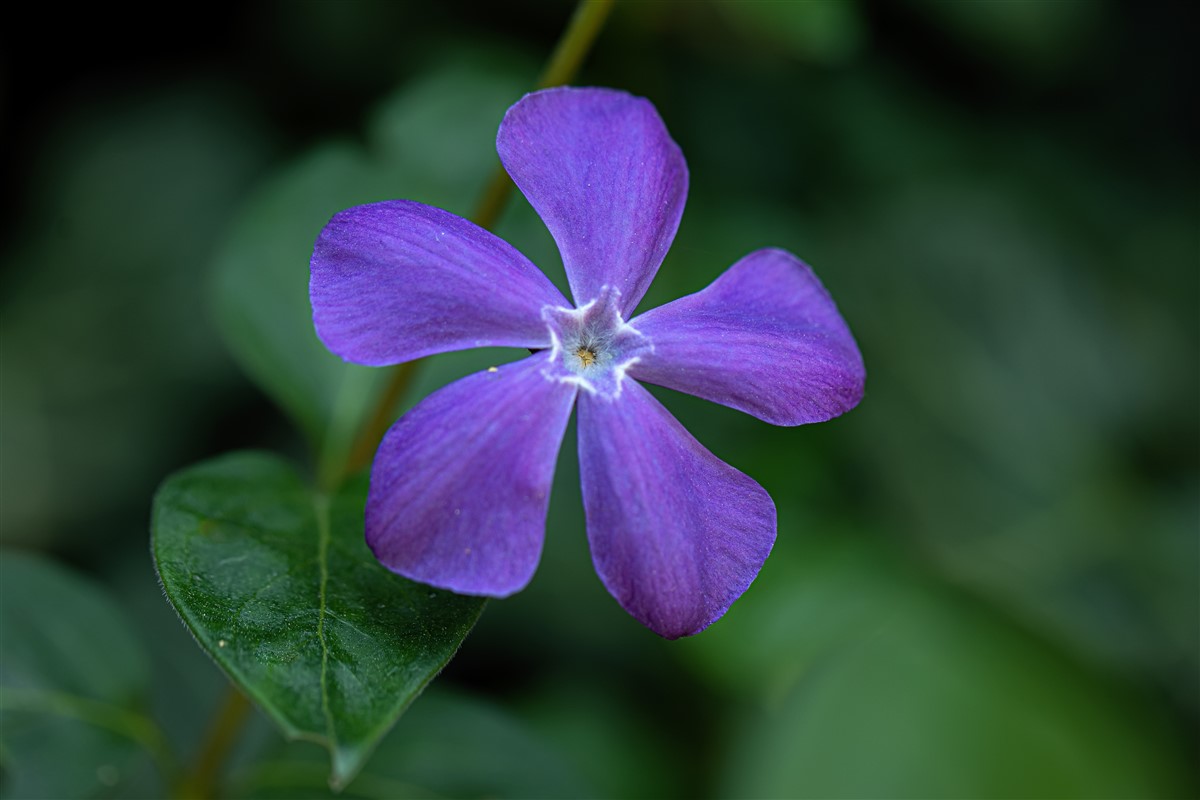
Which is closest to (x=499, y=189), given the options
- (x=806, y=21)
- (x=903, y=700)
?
(x=806, y=21)

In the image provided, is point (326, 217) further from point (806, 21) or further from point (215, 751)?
point (806, 21)

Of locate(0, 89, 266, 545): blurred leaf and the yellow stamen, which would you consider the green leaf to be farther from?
locate(0, 89, 266, 545): blurred leaf

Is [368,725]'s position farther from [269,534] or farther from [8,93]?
[8,93]

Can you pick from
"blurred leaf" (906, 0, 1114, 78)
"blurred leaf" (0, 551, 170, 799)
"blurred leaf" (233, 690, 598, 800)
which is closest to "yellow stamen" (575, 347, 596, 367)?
"blurred leaf" (233, 690, 598, 800)

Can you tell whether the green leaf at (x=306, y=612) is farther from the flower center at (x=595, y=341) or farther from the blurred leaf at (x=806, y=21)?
the blurred leaf at (x=806, y=21)

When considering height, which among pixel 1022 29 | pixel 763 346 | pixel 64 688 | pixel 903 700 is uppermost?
pixel 1022 29

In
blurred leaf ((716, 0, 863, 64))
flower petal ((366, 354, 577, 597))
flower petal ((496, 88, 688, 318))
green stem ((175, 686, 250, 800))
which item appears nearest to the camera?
flower petal ((366, 354, 577, 597))

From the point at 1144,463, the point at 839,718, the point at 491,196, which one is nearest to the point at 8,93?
the point at 491,196
